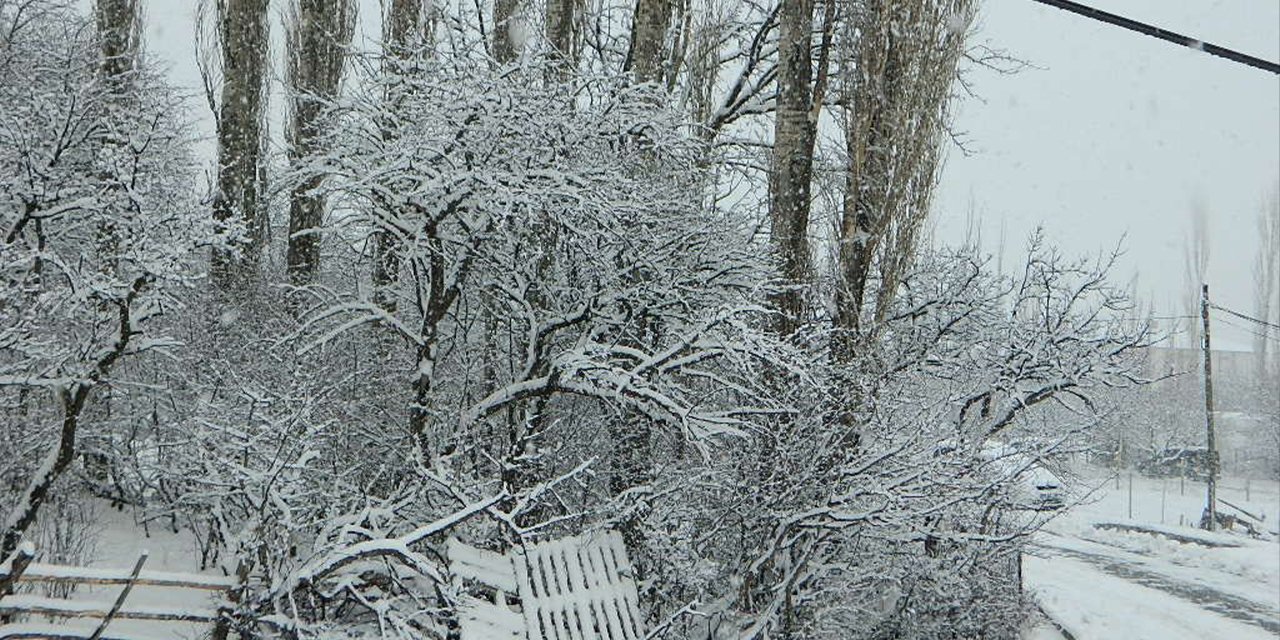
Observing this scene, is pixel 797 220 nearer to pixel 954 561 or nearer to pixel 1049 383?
pixel 954 561

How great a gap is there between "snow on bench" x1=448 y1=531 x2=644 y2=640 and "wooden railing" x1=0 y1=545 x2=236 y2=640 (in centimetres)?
145

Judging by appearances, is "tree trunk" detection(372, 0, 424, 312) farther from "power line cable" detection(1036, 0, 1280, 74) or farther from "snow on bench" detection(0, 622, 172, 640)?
"power line cable" detection(1036, 0, 1280, 74)

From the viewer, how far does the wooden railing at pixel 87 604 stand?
511 cm

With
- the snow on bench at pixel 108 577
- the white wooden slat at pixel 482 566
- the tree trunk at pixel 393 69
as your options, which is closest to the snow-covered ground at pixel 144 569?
the snow on bench at pixel 108 577

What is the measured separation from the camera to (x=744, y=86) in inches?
539

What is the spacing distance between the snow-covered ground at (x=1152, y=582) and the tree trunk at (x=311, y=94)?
708cm

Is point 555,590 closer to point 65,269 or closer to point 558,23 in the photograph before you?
point 65,269

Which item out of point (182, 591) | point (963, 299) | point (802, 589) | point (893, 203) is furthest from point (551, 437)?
point (963, 299)

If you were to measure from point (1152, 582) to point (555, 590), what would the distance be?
14244 mm

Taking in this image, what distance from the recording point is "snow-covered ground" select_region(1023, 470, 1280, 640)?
40.3ft

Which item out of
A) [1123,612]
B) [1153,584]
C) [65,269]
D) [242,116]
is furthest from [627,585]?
[1153,584]

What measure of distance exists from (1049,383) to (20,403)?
9818 mm

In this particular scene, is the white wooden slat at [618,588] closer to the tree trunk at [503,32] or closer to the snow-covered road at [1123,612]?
the tree trunk at [503,32]

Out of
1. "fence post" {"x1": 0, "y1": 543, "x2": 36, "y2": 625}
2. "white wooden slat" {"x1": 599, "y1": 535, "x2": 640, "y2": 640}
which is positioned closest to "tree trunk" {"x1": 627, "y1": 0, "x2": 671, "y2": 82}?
"white wooden slat" {"x1": 599, "y1": 535, "x2": 640, "y2": 640}
